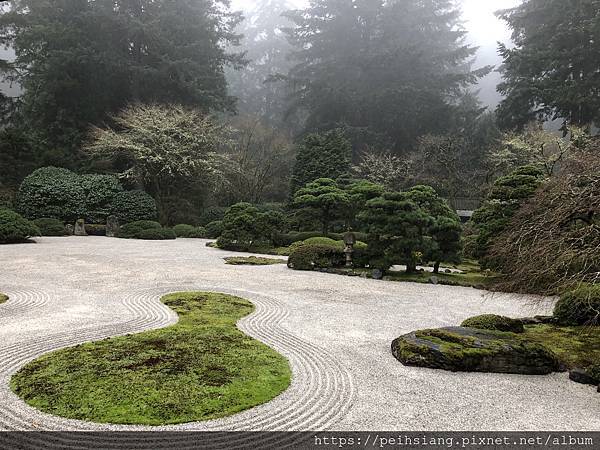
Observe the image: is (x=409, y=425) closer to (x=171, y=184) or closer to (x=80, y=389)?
(x=80, y=389)

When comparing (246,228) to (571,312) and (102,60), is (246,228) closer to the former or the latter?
(571,312)

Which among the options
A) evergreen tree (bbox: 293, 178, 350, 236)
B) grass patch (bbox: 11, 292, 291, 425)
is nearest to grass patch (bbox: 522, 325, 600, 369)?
grass patch (bbox: 11, 292, 291, 425)

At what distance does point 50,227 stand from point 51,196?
2.15 meters

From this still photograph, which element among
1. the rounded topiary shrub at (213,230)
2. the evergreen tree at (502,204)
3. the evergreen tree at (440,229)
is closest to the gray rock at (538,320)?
the evergreen tree at (502,204)

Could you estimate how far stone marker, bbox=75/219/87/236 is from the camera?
65.8ft

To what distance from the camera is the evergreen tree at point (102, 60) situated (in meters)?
24.9

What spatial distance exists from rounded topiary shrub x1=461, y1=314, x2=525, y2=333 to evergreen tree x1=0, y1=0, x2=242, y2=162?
24584 millimetres

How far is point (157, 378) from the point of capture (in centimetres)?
402

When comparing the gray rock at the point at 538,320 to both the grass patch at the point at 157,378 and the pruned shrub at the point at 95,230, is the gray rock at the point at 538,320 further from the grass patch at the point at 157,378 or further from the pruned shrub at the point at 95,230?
the pruned shrub at the point at 95,230

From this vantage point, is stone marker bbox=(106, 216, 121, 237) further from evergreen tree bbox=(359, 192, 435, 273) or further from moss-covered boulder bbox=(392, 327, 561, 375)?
moss-covered boulder bbox=(392, 327, 561, 375)

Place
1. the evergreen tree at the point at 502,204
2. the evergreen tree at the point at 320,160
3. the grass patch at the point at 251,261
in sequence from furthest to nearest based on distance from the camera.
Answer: the evergreen tree at the point at 320,160
the grass patch at the point at 251,261
the evergreen tree at the point at 502,204

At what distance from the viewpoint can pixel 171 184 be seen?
2492cm

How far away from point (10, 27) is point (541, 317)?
31.1 metres

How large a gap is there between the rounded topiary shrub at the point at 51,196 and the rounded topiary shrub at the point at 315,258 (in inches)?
552
